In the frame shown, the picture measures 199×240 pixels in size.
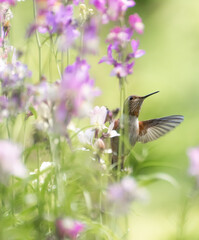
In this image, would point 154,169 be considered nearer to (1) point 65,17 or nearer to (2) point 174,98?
(2) point 174,98

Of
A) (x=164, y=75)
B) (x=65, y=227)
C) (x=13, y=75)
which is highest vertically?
(x=164, y=75)

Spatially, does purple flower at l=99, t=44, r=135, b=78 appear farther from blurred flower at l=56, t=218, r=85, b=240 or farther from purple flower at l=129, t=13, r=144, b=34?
blurred flower at l=56, t=218, r=85, b=240

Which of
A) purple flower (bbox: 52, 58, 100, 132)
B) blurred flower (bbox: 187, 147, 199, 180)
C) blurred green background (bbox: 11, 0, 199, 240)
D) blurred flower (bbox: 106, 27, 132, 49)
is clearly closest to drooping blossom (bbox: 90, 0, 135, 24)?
blurred flower (bbox: 106, 27, 132, 49)

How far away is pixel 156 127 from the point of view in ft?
4.89

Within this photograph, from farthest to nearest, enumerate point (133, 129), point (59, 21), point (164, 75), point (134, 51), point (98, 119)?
1. point (164, 75)
2. point (133, 129)
3. point (98, 119)
4. point (134, 51)
5. point (59, 21)

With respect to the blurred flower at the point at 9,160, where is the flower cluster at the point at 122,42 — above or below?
above

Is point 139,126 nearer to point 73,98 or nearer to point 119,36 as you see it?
point 119,36

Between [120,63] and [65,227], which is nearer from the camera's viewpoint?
[65,227]

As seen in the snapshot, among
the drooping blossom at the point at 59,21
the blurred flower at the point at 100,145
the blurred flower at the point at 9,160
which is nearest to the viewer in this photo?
the blurred flower at the point at 9,160

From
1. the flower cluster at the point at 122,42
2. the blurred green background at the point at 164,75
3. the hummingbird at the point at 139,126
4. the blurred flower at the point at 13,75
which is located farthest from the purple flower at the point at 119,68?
the blurred green background at the point at 164,75

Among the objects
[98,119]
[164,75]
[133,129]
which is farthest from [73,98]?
[164,75]

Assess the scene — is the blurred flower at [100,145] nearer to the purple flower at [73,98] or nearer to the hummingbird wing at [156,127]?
the purple flower at [73,98]

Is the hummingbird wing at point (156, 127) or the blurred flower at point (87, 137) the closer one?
the blurred flower at point (87, 137)

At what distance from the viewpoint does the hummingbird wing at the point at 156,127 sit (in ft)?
4.64
